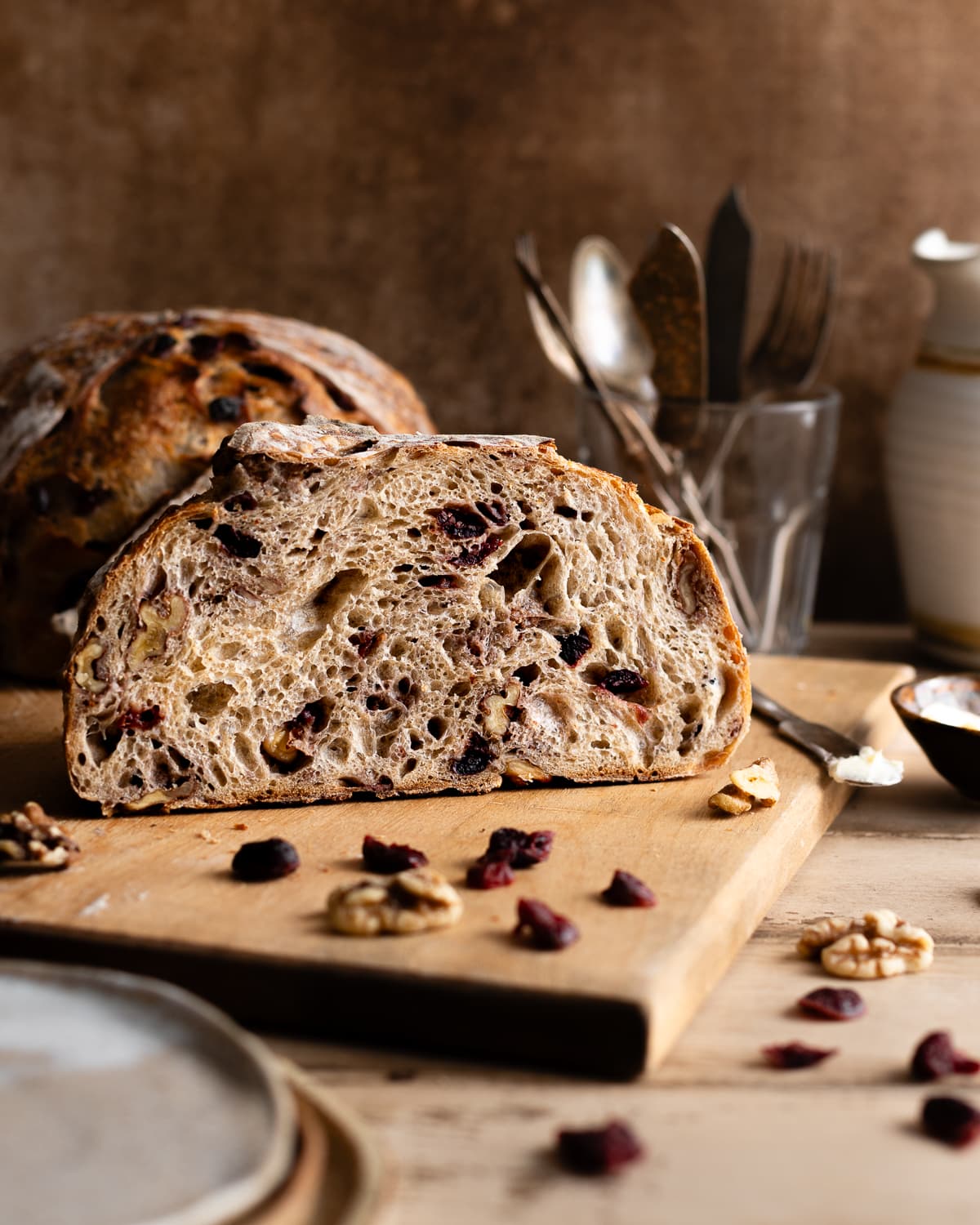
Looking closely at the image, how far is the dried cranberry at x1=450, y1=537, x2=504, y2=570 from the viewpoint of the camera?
237 cm

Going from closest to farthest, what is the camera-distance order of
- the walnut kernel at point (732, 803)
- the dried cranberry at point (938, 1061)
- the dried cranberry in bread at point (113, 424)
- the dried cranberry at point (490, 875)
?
the dried cranberry at point (938, 1061) < the dried cranberry at point (490, 875) < the walnut kernel at point (732, 803) < the dried cranberry in bread at point (113, 424)

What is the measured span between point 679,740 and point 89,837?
0.98m

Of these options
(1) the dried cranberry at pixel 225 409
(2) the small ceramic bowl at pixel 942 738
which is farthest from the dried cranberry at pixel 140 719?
(2) the small ceramic bowl at pixel 942 738

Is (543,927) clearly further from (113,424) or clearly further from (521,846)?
(113,424)

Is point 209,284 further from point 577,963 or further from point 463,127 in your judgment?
point 577,963

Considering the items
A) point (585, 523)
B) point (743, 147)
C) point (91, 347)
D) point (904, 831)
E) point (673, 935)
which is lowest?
point (904, 831)

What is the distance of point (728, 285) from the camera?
11.0 feet

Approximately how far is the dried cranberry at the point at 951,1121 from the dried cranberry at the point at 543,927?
0.45m

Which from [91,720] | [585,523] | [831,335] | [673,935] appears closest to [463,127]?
[831,335]

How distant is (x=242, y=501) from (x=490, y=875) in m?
0.73

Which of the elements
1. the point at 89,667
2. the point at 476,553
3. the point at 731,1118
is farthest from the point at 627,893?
the point at 89,667

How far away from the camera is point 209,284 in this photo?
4.04 m

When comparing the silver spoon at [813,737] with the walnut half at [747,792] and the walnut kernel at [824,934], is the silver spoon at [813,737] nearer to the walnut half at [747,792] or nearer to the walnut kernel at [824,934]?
the walnut half at [747,792]

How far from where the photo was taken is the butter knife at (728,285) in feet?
10.8
